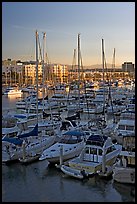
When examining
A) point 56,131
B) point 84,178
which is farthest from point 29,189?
point 56,131

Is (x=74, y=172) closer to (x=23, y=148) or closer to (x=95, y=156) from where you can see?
(x=95, y=156)

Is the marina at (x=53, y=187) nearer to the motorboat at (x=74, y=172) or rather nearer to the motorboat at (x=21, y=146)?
the motorboat at (x=74, y=172)

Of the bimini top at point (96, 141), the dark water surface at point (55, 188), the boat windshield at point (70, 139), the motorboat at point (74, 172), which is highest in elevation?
the bimini top at point (96, 141)

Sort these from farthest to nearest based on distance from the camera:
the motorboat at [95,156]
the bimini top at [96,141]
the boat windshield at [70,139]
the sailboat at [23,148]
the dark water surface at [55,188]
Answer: the boat windshield at [70,139] < the sailboat at [23,148] < the bimini top at [96,141] < the motorboat at [95,156] < the dark water surface at [55,188]

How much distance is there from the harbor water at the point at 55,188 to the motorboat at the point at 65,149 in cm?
32

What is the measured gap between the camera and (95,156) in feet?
24.6

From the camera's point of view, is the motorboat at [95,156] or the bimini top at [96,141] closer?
the motorboat at [95,156]

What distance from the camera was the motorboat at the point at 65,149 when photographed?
7.89 metres

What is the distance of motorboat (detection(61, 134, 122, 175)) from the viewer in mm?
7066

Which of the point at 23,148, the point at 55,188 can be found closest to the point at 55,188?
the point at 55,188

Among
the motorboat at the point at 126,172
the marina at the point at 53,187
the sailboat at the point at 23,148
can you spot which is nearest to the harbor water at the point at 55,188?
the marina at the point at 53,187

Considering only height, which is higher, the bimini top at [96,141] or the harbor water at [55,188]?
the bimini top at [96,141]

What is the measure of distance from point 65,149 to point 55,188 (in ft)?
6.45

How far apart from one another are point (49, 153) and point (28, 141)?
1.56 meters
